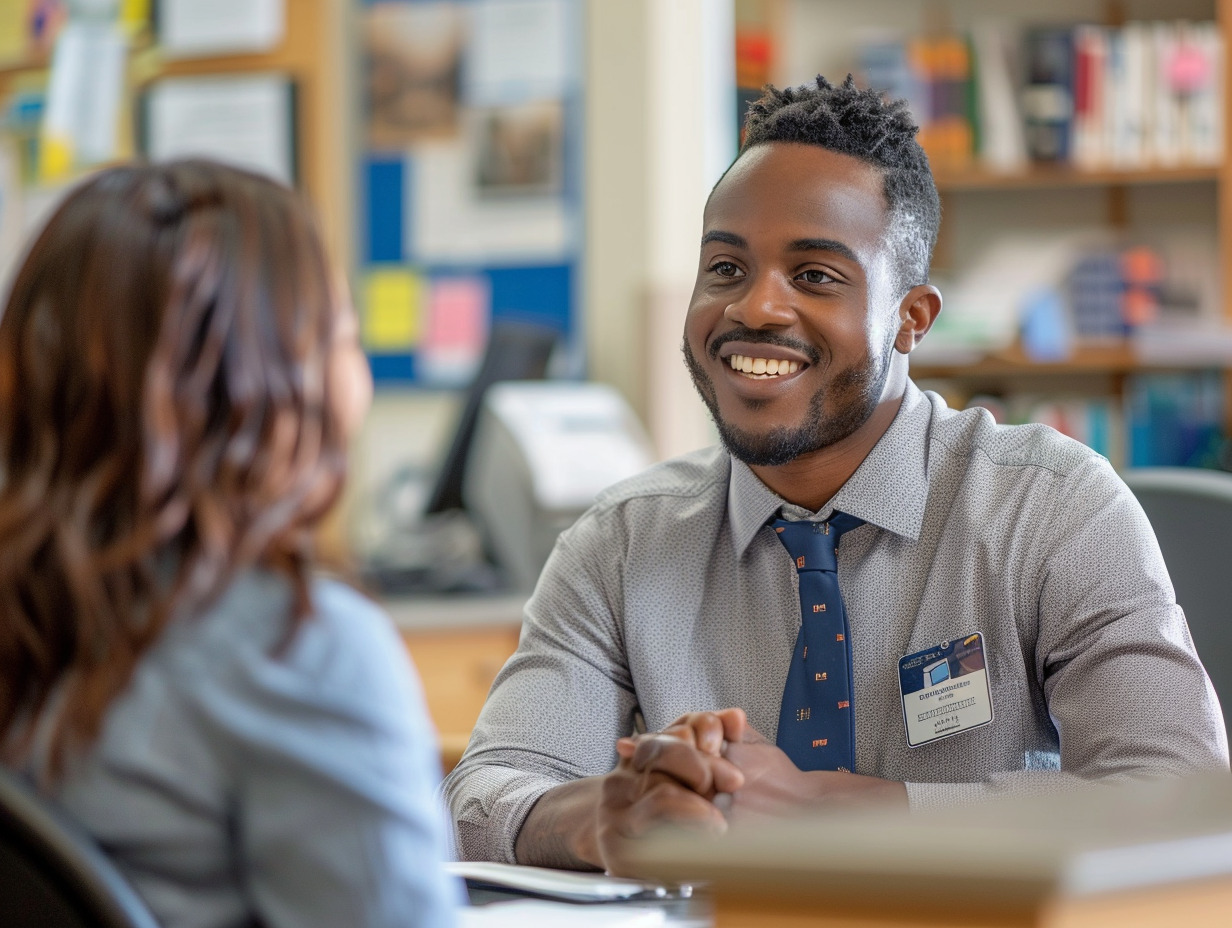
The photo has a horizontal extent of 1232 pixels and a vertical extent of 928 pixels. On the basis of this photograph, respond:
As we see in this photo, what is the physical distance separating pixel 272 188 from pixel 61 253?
122 millimetres

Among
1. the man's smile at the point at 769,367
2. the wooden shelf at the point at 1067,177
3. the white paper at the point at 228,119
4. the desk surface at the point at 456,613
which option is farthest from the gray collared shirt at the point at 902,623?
the white paper at the point at 228,119

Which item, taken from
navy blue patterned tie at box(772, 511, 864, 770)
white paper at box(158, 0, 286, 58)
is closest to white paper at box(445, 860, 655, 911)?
navy blue patterned tie at box(772, 511, 864, 770)

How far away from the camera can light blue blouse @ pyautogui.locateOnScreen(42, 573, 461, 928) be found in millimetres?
744

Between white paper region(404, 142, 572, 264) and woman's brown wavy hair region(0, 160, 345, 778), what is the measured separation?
2.73 meters

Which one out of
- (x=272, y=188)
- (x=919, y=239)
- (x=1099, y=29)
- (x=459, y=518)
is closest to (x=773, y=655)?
(x=919, y=239)

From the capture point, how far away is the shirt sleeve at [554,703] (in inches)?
53.2

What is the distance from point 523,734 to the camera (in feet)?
4.67

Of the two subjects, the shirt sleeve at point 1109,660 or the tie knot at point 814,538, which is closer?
the shirt sleeve at point 1109,660

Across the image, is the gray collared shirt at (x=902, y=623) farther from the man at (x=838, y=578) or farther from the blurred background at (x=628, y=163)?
the blurred background at (x=628, y=163)

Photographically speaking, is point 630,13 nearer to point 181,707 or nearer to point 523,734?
point 523,734

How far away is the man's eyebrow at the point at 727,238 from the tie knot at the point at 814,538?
28 centimetres

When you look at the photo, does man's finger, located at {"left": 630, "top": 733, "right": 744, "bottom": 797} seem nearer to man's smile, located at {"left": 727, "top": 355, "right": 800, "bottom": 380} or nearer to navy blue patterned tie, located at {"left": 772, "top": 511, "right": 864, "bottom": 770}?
navy blue patterned tie, located at {"left": 772, "top": 511, "right": 864, "bottom": 770}

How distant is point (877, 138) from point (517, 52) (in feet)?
7.04

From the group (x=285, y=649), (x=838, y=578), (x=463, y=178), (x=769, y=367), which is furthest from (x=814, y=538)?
(x=463, y=178)
